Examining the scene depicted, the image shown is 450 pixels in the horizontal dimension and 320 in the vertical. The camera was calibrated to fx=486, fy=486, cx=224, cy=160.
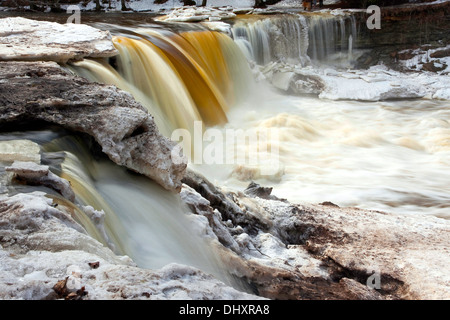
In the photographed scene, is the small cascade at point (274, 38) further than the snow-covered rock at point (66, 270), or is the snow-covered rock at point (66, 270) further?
the small cascade at point (274, 38)

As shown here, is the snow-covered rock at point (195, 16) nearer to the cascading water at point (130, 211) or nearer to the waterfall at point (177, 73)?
the waterfall at point (177, 73)

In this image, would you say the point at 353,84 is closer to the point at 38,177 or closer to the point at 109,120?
the point at 109,120

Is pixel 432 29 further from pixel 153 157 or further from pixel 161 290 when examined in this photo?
pixel 161 290

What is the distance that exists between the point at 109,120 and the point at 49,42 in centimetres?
295

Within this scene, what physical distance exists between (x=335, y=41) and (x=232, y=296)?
13.3m

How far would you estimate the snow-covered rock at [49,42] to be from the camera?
210 inches

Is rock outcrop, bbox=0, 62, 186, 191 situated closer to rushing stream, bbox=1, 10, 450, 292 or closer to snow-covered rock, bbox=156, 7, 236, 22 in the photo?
rushing stream, bbox=1, 10, 450, 292

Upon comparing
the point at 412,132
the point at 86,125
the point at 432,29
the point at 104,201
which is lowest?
the point at 412,132

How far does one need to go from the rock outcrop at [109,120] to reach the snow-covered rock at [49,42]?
1.48 metres

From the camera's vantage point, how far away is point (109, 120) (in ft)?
11.7

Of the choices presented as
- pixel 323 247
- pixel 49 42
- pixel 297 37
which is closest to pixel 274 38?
pixel 297 37

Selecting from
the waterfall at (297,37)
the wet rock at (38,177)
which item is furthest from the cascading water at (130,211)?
the waterfall at (297,37)
